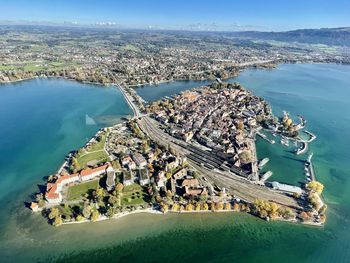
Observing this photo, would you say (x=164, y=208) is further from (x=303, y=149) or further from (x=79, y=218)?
(x=303, y=149)

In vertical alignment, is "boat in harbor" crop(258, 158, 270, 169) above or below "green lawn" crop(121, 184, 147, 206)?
above

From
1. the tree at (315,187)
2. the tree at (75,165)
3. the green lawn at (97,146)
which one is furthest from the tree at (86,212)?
the tree at (315,187)

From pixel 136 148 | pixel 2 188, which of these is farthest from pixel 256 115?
pixel 2 188

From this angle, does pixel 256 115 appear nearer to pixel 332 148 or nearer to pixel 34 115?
pixel 332 148

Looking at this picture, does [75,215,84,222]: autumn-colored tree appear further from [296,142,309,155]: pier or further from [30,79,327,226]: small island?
[296,142,309,155]: pier

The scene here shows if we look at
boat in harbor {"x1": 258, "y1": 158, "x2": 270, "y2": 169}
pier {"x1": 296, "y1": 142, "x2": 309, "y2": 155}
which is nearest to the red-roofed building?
boat in harbor {"x1": 258, "y1": 158, "x2": 270, "y2": 169}

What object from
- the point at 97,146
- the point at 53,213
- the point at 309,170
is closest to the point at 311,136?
the point at 309,170

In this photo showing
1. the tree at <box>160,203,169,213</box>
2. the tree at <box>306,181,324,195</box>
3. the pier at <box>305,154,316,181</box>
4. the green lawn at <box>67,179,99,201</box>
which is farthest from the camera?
the pier at <box>305,154,316,181</box>

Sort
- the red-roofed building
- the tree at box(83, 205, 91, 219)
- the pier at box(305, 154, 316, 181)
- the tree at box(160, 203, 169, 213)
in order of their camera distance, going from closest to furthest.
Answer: the tree at box(83, 205, 91, 219), the tree at box(160, 203, 169, 213), the red-roofed building, the pier at box(305, 154, 316, 181)
